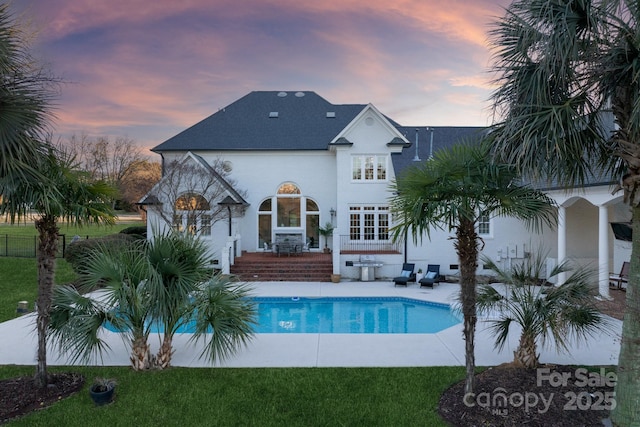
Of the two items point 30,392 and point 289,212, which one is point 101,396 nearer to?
point 30,392

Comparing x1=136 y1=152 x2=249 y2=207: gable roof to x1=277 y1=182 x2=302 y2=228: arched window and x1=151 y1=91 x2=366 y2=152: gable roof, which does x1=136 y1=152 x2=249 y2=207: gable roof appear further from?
x1=277 y1=182 x2=302 y2=228: arched window

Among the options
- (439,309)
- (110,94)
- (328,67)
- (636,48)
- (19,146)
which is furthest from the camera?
(328,67)

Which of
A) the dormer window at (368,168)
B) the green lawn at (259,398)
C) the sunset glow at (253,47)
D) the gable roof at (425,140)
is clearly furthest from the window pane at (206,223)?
the green lawn at (259,398)

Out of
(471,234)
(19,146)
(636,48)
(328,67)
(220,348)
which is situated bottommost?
(220,348)

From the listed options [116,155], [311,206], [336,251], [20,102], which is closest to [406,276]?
[336,251]

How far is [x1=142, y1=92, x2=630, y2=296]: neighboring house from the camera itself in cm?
1808

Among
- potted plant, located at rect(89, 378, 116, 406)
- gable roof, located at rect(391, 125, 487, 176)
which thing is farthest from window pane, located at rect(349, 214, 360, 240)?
potted plant, located at rect(89, 378, 116, 406)

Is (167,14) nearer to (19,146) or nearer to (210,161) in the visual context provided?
(210,161)

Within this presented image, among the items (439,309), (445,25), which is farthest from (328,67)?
(439,309)

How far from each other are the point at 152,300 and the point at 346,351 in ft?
14.5

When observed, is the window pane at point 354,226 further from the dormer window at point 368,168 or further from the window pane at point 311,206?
the window pane at point 311,206

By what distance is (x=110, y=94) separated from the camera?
19297 millimetres

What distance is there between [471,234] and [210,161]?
1897 cm

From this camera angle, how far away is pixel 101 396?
565 centimetres
